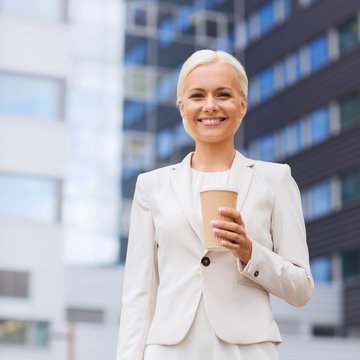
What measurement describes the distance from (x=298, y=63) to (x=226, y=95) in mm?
26422

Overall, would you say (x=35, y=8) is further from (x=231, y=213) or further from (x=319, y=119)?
(x=231, y=213)

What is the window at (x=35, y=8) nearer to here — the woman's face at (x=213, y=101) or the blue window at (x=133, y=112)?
the blue window at (x=133, y=112)

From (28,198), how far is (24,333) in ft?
9.45

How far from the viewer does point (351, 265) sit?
86.4 ft

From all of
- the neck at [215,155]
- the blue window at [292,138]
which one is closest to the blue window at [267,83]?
the blue window at [292,138]

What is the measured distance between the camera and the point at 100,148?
26.5 metres

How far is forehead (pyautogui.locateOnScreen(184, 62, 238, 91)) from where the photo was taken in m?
3.07

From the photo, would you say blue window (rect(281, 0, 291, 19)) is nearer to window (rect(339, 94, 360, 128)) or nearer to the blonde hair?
window (rect(339, 94, 360, 128))

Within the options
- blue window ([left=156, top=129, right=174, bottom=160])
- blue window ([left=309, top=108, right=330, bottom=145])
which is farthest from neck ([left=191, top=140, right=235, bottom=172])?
blue window ([left=156, top=129, right=174, bottom=160])

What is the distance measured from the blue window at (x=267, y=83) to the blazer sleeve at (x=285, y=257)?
27.4 m

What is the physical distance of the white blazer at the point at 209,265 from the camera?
2.91 m

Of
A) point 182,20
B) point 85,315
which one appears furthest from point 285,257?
point 182,20

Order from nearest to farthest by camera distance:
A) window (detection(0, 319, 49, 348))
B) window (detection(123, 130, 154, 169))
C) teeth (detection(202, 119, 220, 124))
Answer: teeth (detection(202, 119, 220, 124)) → window (detection(0, 319, 49, 348)) → window (detection(123, 130, 154, 169))

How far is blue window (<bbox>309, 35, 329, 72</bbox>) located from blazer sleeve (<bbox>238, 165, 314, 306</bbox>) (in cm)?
2517
